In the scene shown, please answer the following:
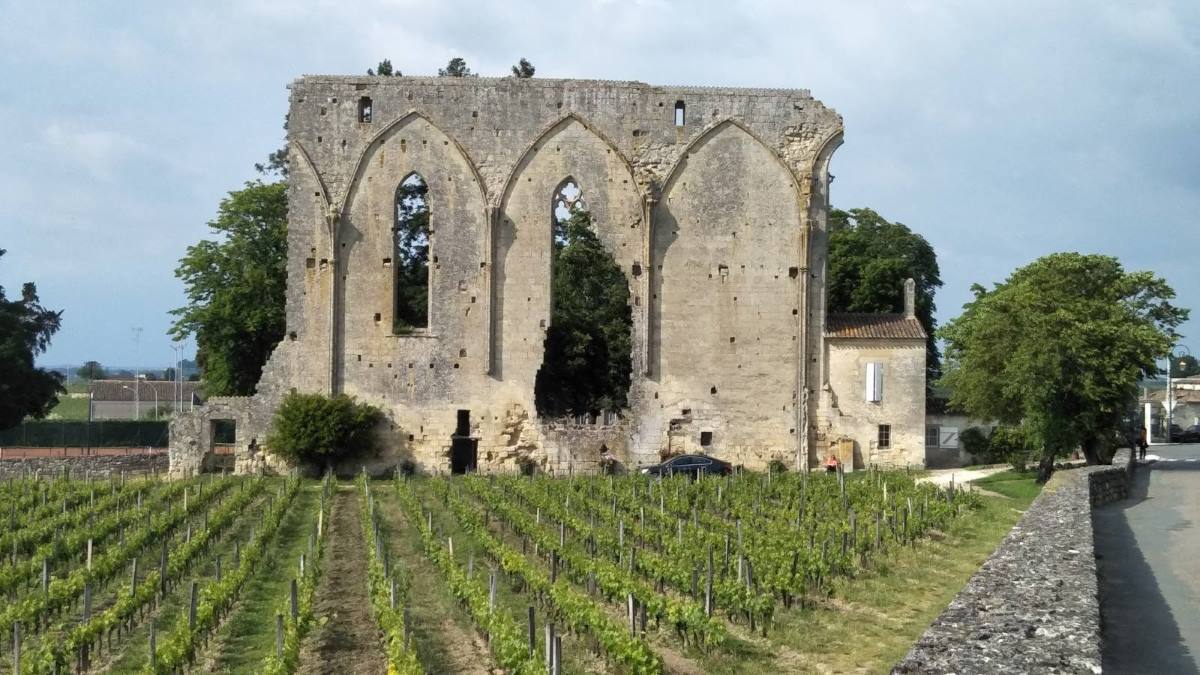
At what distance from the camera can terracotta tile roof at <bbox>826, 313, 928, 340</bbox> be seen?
30078 mm

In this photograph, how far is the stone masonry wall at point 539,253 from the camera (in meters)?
29.8

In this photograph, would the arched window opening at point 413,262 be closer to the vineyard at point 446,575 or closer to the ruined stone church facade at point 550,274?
the ruined stone church facade at point 550,274

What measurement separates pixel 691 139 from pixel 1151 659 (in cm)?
2258

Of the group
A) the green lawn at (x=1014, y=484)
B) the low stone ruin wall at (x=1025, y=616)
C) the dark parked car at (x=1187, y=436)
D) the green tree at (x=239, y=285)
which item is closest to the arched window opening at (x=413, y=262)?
the green tree at (x=239, y=285)

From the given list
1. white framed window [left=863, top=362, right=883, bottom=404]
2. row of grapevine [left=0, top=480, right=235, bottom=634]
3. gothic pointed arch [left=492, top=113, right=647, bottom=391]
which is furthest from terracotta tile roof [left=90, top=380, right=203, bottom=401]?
row of grapevine [left=0, top=480, right=235, bottom=634]

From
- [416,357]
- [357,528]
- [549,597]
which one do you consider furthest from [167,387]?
[549,597]

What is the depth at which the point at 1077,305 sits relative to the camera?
27359 mm

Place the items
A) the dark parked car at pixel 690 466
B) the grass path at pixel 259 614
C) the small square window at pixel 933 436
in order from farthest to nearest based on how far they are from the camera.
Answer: the small square window at pixel 933 436
the dark parked car at pixel 690 466
the grass path at pixel 259 614

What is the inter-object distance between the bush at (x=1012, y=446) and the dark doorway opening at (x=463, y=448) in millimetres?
13861

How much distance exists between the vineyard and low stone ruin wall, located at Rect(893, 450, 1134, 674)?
7.17ft

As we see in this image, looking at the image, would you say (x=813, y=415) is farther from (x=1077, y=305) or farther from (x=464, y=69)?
(x=464, y=69)

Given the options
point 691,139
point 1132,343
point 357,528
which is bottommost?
point 357,528

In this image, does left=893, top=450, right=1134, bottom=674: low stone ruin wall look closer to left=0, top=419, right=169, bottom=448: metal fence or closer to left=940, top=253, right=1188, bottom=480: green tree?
left=940, top=253, right=1188, bottom=480: green tree

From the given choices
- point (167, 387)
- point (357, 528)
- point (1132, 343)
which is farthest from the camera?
point (167, 387)
